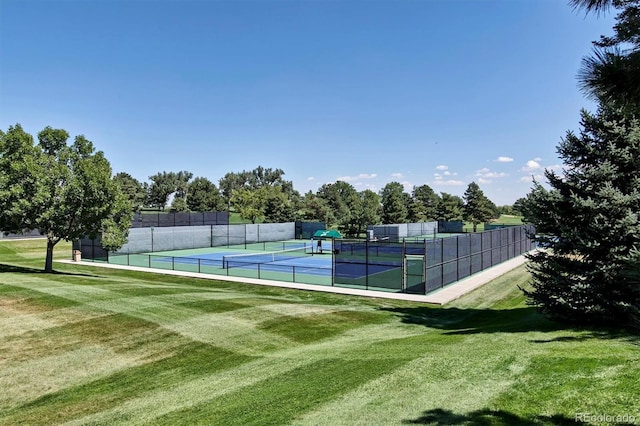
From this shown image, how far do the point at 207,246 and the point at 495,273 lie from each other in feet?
116

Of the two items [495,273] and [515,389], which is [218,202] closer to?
[495,273]

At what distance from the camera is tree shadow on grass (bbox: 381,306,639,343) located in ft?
36.1

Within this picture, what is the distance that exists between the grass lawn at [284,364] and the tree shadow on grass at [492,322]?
0.35 ft

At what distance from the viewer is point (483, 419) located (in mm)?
5688

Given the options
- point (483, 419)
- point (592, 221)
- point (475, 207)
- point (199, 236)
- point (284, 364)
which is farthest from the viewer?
point (475, 207)

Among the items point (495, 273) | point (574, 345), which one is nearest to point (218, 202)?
point (495, 273)

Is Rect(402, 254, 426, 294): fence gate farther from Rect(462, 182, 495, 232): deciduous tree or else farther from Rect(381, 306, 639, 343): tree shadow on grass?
Rect(462, 182, 495, 232): deciduous tree

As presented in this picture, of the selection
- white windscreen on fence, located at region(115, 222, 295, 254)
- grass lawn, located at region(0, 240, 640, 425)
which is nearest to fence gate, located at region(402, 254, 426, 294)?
grass lawn, located at region(0, 240, 640, 425)

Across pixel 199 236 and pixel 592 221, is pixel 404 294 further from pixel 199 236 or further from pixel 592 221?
pixel 199 236

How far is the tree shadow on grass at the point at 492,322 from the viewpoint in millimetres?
11016

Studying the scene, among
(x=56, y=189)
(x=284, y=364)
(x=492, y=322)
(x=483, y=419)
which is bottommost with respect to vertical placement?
(x=492, y=322)

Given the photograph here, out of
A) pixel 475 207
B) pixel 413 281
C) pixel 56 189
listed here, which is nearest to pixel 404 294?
pixel 413 281

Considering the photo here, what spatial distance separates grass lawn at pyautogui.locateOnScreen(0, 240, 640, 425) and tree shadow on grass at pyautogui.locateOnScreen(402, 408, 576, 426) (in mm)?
26

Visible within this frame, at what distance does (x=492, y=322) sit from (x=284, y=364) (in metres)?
8.90
